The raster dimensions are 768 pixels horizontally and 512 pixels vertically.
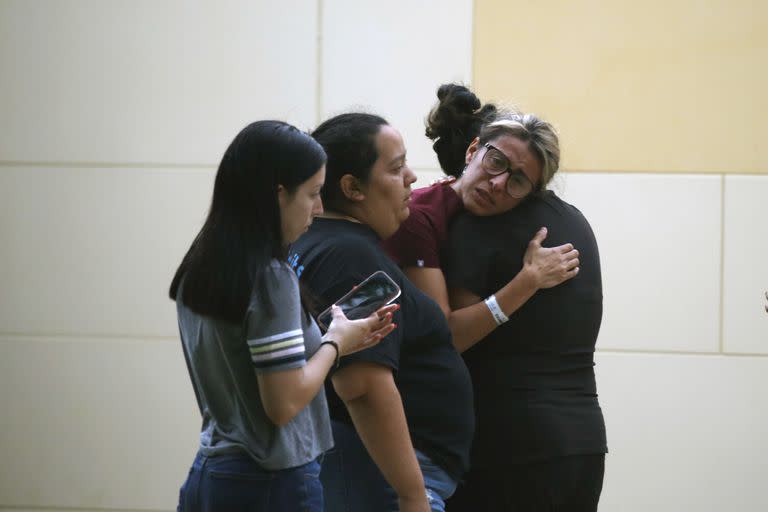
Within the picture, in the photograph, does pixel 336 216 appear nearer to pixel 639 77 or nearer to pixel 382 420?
pixel 382 420

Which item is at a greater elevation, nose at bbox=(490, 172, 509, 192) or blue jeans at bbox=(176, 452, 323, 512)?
nose at bbox=(490, 172, 509, 192)

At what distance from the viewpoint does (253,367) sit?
182cm

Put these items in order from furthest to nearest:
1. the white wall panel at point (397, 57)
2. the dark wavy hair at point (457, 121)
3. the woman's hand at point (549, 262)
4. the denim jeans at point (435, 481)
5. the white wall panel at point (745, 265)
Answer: the white wall panel at point (397, 57), the white wall panel at point (745, 265), the dark wavy hair at point (457, 121), the woman's hand at point (549, 262), the denim jeans at point (435, 481)

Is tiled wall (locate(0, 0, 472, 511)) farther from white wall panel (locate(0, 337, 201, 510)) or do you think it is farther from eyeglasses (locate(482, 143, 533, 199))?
eyeglasses (locate(482, 143, 533, 199))

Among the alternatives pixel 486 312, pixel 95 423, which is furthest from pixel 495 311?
pixel 95 423

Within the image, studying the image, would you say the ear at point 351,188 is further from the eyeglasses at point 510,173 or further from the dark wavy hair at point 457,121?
the dark wavy hair at point 457,121

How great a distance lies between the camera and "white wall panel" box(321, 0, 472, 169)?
4.30 m

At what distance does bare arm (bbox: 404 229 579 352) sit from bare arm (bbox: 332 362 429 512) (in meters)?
0.40

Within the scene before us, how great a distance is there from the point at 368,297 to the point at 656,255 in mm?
2561

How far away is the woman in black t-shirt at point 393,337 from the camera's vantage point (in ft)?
6.69

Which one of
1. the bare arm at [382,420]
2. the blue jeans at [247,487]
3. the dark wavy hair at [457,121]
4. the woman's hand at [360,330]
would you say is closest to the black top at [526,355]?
the dark wavy hair at [457,121]

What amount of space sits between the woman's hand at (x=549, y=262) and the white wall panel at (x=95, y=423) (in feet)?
7.84

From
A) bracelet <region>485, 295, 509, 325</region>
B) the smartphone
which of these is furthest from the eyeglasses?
the smartphone

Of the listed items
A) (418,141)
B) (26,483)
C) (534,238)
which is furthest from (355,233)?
(26,483)
